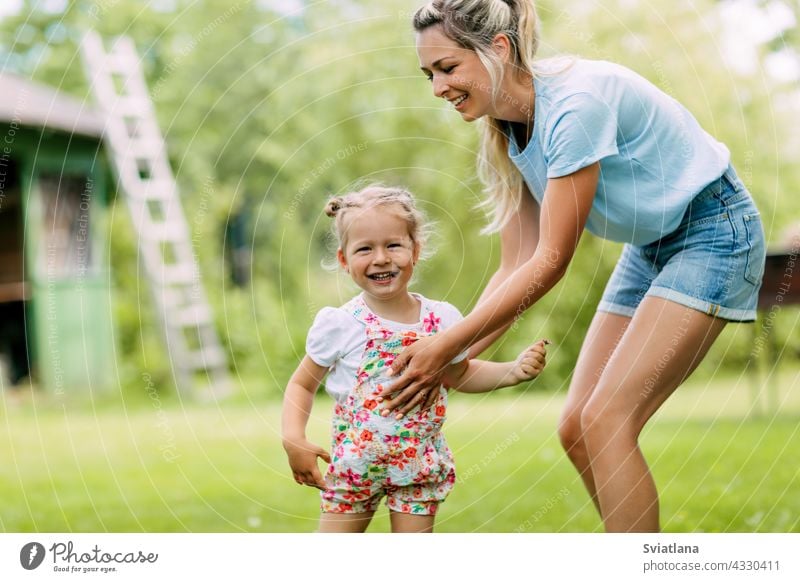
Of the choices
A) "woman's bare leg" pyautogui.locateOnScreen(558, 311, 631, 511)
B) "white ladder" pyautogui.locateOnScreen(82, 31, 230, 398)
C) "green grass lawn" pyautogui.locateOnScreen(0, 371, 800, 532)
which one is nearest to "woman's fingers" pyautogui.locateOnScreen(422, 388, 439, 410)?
"woman's bare leg" pyautogui.locateOnScreen(558, 311, 631, 511)

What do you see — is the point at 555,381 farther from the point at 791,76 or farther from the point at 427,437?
the point at 427,437

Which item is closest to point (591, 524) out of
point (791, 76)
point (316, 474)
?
point (316, 474)

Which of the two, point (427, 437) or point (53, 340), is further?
point (53, 340)

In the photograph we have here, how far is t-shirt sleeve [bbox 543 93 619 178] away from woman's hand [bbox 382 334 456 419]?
1.96 feet

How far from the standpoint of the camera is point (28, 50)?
557 inches

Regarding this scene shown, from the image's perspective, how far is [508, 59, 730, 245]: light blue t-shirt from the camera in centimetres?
293

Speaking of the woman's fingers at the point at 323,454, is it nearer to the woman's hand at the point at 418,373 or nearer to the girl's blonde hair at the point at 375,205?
the woman's hand at the point at 418,373

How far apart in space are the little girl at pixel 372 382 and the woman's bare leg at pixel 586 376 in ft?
1.65

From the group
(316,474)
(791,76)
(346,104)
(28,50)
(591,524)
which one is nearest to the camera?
(316,474)

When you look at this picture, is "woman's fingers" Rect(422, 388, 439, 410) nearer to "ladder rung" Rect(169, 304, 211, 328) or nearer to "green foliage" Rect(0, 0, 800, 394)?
"green foliage" Rect(0, 0, 800, 394)

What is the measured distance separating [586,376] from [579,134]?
0.96 metres

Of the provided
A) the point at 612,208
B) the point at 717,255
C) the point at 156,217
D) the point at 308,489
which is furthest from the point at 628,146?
the point at 156,217

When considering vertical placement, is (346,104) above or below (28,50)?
below

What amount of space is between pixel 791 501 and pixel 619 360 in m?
2.36
